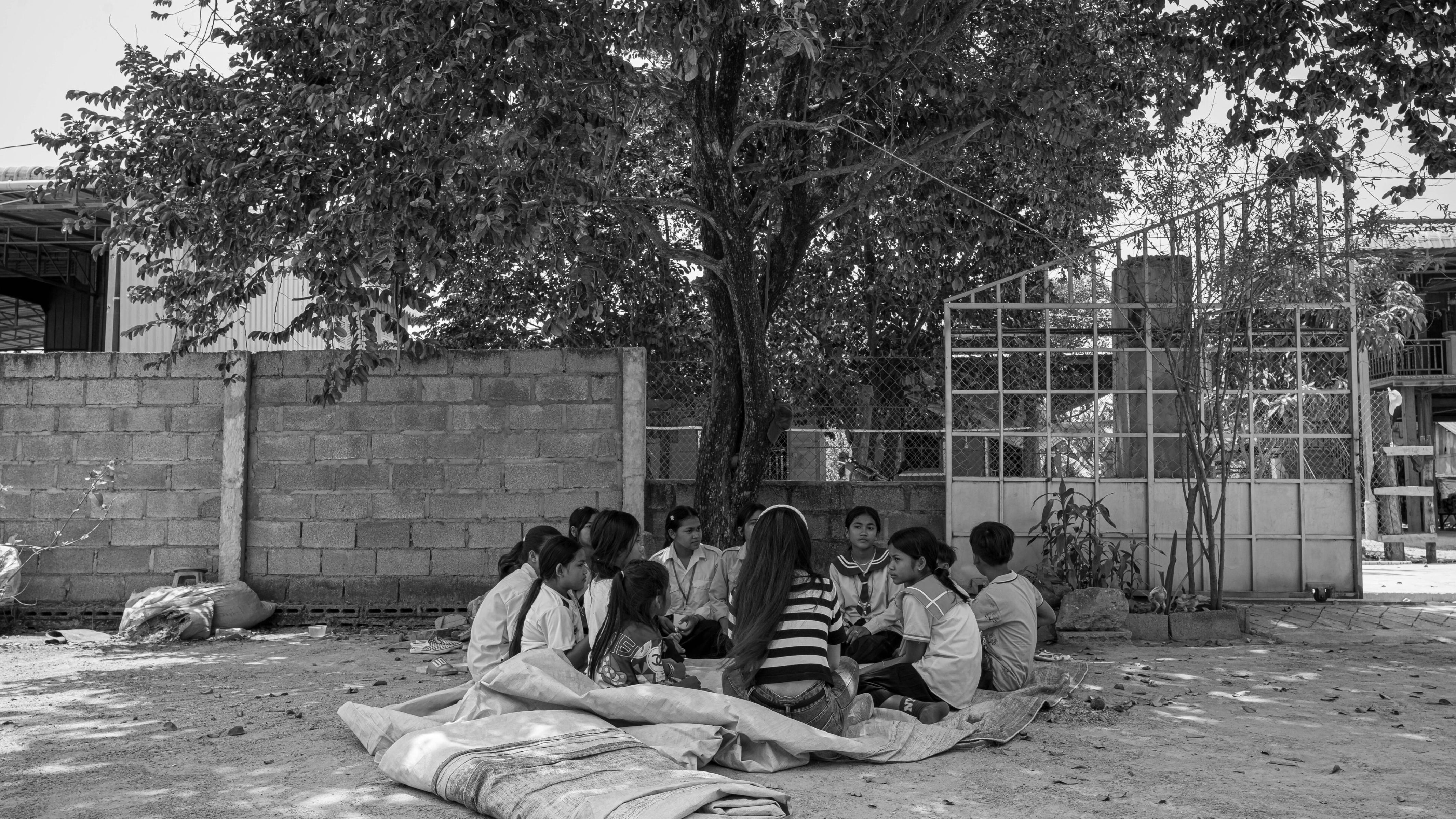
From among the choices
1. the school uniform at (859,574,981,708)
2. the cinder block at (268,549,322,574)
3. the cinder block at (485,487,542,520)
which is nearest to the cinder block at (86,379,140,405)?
the cinder block at (268,549,322,574)

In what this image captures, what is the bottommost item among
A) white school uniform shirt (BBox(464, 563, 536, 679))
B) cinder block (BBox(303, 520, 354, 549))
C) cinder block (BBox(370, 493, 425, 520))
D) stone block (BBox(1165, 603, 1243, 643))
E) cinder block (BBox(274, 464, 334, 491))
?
stone block (BBox(1165, 603, 1243, 643))

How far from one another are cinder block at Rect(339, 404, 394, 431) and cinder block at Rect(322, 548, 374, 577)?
1.00m

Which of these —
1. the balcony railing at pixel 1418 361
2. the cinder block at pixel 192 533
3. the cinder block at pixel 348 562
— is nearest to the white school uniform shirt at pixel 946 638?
the cinder block at pixel 348 562

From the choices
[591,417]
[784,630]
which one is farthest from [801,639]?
[591,417]

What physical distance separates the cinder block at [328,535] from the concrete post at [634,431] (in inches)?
90.2

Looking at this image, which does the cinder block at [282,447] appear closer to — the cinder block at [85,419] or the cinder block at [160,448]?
the cinder block at [160,448]

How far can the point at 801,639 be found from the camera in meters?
5.00

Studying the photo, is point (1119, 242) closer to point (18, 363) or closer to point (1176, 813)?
point (1176, 813)

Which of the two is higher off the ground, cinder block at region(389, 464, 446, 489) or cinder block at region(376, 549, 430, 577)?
cinder block at region(389, 464, 446, 489)

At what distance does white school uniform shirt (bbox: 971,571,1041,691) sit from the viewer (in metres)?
6.09

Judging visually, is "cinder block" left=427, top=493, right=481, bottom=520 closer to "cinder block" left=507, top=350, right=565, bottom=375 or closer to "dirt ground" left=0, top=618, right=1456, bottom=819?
"cinder block" left=507, top=350, right=565, bottom=375

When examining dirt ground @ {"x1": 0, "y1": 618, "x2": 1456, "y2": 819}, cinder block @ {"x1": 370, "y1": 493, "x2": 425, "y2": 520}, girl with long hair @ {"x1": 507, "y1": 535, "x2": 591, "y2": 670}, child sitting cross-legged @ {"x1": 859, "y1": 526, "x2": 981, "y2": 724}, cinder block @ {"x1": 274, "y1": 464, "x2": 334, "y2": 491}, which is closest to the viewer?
dirt ground @ {"x1": 0, "y1": 618, "x2": 1456, "y2": 819}

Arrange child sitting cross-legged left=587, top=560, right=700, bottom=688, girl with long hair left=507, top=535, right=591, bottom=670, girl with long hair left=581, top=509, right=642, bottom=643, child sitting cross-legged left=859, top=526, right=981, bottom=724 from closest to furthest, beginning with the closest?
1. child sitting cross-legged left=587, top=560, right=700, bottom=688
2. girl with long hair left=507, top=535, right=591, bottom=670
3. child sitting cross-legged left=859, top=526, right=981, bottom=724
4. girl with long hair left=581, top=509, right=642, bottom=643

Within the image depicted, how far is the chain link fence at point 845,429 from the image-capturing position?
9.73 meters
